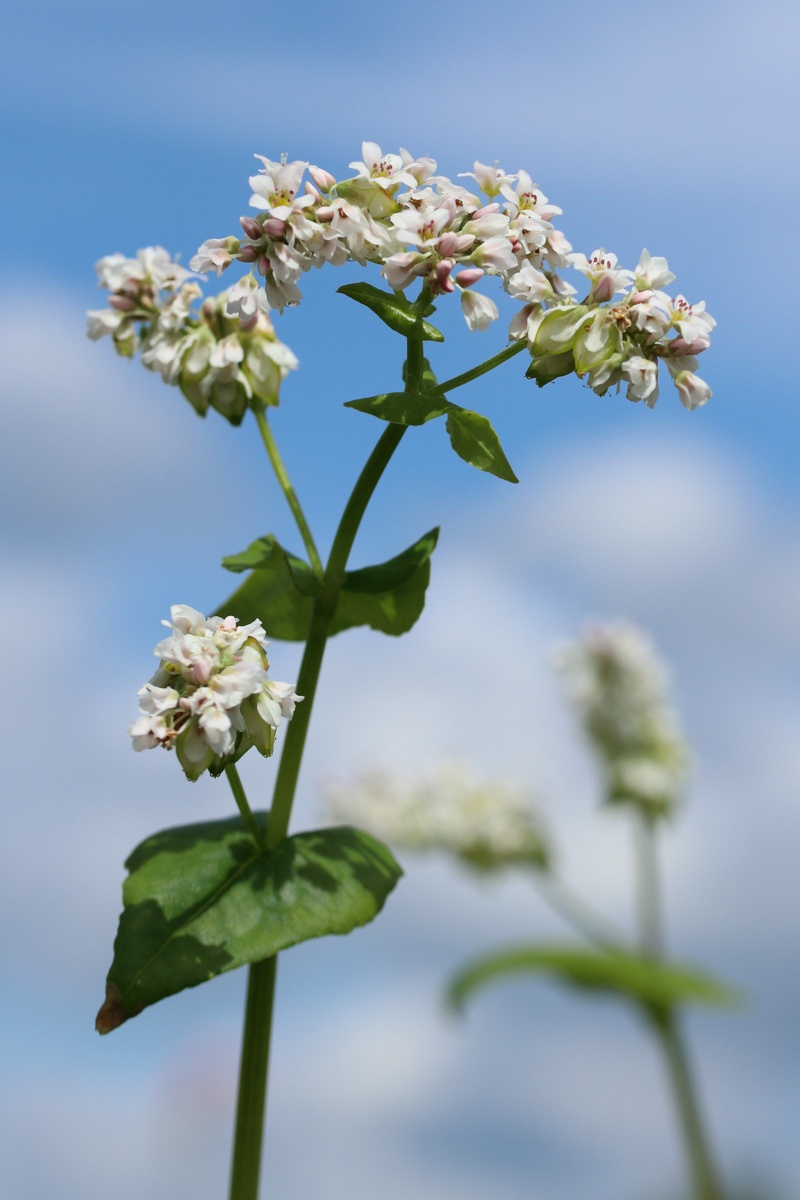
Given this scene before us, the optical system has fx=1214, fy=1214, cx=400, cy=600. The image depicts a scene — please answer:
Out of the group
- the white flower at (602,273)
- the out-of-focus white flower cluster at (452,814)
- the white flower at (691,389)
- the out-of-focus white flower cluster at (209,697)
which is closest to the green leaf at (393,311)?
the white flower at (602,273)

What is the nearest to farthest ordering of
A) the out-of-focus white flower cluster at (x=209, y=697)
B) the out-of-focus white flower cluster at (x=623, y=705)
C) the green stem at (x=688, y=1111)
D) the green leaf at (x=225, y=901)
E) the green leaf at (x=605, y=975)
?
the out-of-focus white flower cluster at (x=209, y=697) < the green leaf at (x=225, y=901) < the green stem at (x=688, y=1111) < the green leaf at (x=605, y=975) < the out-of-focus white flower cluster at (x=623, y=705)

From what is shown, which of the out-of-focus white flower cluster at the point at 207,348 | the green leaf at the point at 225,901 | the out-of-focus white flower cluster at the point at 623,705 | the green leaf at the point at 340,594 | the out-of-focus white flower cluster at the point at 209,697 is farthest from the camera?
the out-of-focus white flower cluster at the point at 623,705

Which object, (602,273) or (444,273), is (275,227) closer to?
(444,273)

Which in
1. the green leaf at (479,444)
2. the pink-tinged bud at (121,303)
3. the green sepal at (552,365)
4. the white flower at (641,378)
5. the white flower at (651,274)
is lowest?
the green leaf at (479,444)

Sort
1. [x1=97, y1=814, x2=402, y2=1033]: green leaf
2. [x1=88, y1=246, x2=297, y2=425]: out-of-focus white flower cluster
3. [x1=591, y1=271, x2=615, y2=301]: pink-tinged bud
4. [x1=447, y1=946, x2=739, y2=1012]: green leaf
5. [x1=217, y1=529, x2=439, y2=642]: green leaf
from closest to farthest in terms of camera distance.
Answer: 1. [x1=97, y1=814, x2=402, y2=1033]: green leaf
2. [x1=591, y1=271, x2=615, y2=301]: pink-tinged bud
3. [x1=217, y1=529, x2=439, y2=642]: green leaf
4. [x1=88, y1=246, x2=297, y2=425]: out-of-focus white flower cluster
5. [x1=447, y1=946, x2=739, y2=1012]: green leaf

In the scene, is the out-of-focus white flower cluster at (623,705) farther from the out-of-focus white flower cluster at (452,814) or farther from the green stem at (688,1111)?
the green stem at (688,1111)

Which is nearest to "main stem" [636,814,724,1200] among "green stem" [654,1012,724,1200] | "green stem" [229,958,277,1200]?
"green stem" [654,1012,724,1200]

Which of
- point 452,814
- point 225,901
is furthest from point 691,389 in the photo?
point 452,814

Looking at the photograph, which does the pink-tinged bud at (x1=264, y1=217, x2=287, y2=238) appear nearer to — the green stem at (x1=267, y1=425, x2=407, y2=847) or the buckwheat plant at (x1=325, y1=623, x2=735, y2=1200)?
the green stem at (x1=267, y1=425, x2=407, y2=847)
